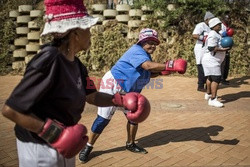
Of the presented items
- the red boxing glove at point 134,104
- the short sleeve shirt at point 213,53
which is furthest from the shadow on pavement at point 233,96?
the red boxing glove at point 134,104

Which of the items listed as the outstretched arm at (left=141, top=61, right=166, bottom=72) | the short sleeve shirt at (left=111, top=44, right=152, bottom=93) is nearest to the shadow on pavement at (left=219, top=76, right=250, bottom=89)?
the short sleeve shirt at (left=111, top=44, right=152, bottom=93)

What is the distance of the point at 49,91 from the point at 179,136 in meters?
3.10

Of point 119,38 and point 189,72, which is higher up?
point 119,38

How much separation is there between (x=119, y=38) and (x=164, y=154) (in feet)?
21.2

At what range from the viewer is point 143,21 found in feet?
30.9

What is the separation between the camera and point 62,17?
1531 mm

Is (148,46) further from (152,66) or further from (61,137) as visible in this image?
(61,137)

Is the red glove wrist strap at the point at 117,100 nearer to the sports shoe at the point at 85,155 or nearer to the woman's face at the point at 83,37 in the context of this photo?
the woman's face at the point at 83,37

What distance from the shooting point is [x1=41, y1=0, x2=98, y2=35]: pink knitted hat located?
1.52 metres

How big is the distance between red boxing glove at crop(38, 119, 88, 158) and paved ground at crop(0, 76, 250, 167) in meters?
1.89

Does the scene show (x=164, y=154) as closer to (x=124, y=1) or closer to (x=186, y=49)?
(x=186, y=49)

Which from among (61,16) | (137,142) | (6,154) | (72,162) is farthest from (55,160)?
(137,142)

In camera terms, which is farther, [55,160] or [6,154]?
[6,154]

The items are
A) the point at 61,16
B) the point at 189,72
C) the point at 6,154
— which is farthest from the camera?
the point at 189,72
